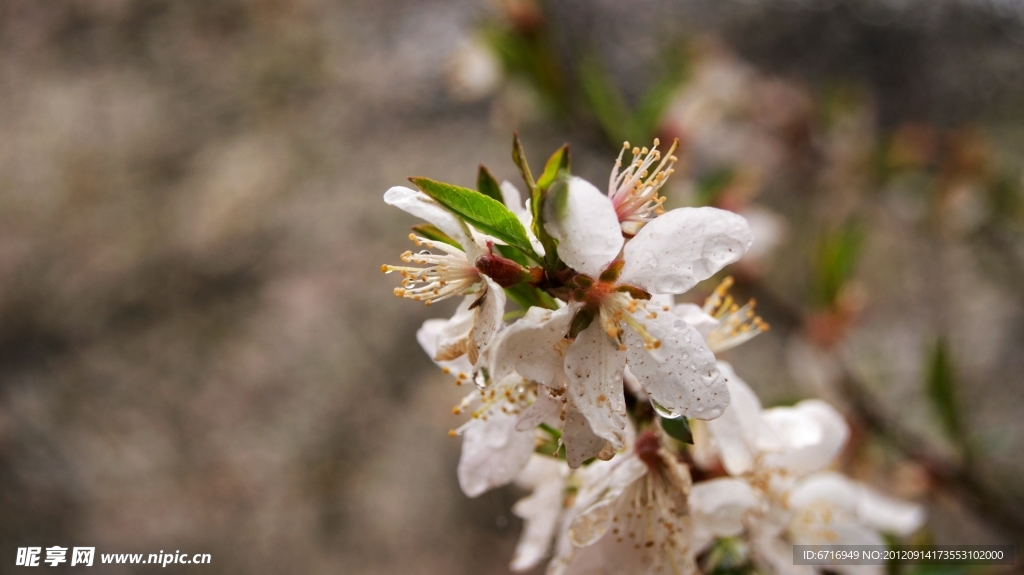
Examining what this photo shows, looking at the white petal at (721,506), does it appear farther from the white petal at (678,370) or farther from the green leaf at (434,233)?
the green leaf at (434,233)

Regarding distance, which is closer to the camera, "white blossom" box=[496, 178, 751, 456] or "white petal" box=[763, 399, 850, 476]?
"white blossom" box=[496, 178, 751, 456]

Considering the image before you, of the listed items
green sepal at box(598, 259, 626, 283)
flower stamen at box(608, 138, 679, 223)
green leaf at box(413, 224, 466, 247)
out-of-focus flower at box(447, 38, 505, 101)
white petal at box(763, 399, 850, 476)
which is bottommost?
white petal at box(763, 399, 850, 476)

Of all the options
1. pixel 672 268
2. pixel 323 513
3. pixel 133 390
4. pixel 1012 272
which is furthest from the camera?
pixel 133 390

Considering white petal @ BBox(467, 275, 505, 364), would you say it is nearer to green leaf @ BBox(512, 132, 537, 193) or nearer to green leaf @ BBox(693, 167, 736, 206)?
green leaf @ BBox(512, 132, 537, 193)

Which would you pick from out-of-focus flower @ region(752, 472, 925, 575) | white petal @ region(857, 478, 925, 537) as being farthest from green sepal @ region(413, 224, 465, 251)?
white petal @ region(857, 478, 925, 537)

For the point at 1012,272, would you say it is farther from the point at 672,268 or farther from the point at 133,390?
the point at 133,390

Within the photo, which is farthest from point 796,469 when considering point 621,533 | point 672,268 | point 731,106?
point 731,106
